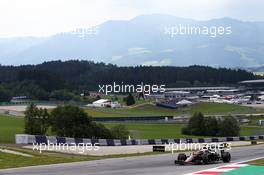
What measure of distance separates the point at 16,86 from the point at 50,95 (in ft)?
61.1

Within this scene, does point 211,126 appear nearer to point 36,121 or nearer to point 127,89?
point 36,121

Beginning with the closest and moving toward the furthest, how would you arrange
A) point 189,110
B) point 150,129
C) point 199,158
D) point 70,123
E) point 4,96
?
point 199,158
point 70,123
point 150,129
point 189,110
point 4,96

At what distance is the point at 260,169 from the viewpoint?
75.2 ft

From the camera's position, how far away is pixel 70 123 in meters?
70.4

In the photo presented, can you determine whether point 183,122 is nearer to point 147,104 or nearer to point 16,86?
point 147,104

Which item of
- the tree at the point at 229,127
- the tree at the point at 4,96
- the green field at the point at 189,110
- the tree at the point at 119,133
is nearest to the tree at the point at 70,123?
the tree at the point at 119,133

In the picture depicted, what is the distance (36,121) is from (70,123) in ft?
14.5

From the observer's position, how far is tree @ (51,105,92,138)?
6938 centimetres

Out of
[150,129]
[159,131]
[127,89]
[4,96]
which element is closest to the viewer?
[159,131]

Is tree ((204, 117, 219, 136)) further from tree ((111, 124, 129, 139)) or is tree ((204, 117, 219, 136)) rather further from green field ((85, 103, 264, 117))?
green field ((85, 103, 264, 117))

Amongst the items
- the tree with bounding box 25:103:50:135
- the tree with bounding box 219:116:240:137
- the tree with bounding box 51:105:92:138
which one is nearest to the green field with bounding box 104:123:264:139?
the tree with bounding box 219:116:240:137

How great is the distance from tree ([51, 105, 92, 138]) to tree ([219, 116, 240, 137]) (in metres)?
24.5

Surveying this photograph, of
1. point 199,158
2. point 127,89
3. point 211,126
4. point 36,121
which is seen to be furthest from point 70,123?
point 127,89

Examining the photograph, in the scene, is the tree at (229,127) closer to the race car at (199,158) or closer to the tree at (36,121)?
the tree at (36,121)
